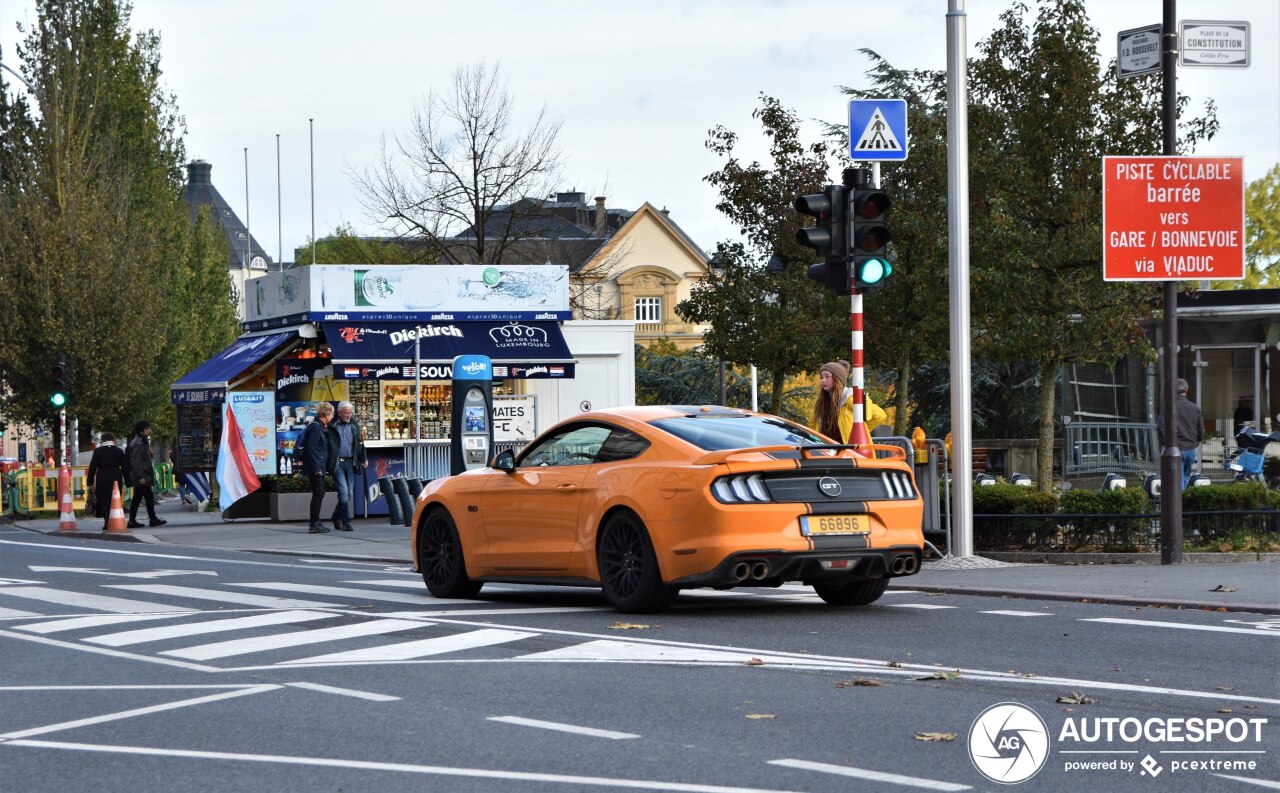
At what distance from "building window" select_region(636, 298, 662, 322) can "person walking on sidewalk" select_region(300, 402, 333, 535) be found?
70.0 m

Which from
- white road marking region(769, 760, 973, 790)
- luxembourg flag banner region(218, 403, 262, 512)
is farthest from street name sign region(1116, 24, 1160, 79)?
luxembourg flag banner region(218, 403, 262, 512)

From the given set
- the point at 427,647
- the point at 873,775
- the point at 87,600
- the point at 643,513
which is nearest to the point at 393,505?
the point at 87,600

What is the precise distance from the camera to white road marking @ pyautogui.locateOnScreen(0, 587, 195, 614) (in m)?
14.3

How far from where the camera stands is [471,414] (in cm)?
2648

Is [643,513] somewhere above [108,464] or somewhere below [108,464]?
above

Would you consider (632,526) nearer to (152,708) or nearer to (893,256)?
(152,708)

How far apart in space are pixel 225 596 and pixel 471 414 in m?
11.3

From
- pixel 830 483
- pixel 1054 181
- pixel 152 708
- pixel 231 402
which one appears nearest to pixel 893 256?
pixel 1054 181

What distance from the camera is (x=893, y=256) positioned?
33.0 metres

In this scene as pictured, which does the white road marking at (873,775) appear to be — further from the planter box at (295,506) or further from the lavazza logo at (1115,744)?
the planter box at (295,506)

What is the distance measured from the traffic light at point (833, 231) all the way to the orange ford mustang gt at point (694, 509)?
91.3 inches

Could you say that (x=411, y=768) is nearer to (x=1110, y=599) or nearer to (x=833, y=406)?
(x=1110, y=599)

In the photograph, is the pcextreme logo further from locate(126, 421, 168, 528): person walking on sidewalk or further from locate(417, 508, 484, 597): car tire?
locate(126, 421, 168, 528): person walking on sidewalk

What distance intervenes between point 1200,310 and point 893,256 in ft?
17.6
